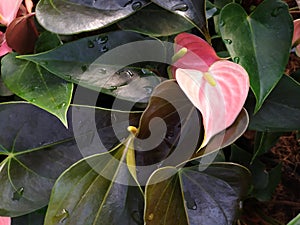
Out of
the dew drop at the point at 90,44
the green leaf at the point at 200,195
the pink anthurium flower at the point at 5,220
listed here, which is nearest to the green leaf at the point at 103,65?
the dew drop at the point at 90,44

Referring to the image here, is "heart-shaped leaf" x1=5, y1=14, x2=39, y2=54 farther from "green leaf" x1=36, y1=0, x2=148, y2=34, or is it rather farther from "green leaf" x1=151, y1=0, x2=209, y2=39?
"green leaf" x1=151, y1=0, x2=209, y2=39

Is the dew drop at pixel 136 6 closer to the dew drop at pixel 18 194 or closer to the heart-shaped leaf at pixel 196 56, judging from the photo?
the heart-shaped leaf at pixel 196 56

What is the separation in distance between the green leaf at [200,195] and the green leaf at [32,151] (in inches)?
3.9

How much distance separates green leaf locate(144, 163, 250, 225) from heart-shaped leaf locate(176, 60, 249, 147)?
0.11 metres

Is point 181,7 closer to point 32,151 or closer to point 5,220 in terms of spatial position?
point 32,151

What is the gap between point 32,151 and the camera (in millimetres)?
728

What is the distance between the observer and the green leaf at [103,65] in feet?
2.20

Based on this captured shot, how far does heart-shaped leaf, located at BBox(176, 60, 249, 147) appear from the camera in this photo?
1.96ft

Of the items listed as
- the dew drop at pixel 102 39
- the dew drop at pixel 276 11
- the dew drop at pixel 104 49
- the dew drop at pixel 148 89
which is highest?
the dew drop at pixel 276 11

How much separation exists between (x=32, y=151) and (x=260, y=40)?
0.33 m

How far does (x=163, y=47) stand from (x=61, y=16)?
0.45 feet

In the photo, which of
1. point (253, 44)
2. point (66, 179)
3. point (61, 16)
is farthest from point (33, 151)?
point (253, 44)

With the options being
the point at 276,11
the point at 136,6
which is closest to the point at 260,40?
the point at 276,11

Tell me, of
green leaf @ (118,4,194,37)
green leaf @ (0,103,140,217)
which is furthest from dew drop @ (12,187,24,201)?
green leaf @ (118,4,194,37)
